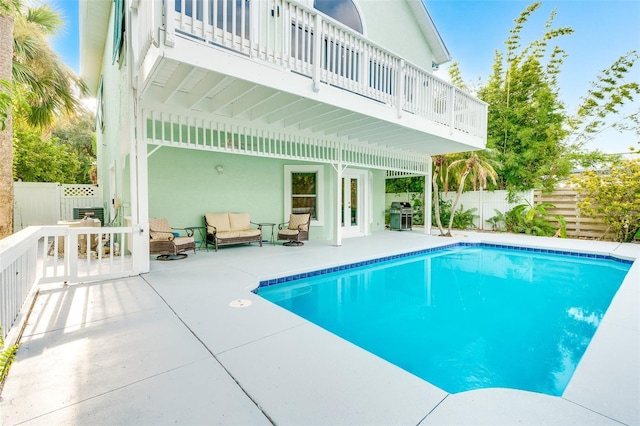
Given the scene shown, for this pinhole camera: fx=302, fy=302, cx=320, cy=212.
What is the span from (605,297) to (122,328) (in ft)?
22.4

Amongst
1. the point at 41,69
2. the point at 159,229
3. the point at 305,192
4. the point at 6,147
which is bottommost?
the point at 159,229

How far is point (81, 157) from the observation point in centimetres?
1861

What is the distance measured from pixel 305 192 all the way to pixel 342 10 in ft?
17.4

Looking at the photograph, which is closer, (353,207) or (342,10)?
(342,10)

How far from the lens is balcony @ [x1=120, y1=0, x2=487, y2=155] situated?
12.3 ft

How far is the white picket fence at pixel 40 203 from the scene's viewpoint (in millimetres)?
9930

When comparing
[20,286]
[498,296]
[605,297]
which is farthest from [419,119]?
[20,286]

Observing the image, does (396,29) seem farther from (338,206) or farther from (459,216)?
(459,216)

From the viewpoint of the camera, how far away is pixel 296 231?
329 inches

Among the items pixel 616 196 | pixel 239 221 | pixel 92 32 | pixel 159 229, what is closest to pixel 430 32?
pixel 616 196

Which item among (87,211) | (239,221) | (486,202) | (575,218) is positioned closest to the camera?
(239,221)

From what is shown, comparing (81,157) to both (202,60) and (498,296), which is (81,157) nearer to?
(202,60)

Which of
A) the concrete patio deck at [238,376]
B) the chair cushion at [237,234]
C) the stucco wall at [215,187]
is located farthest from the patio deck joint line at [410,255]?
the stucco wall at [215,187]

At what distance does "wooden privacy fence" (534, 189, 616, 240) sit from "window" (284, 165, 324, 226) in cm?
809
